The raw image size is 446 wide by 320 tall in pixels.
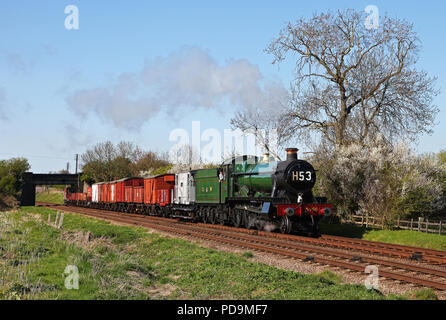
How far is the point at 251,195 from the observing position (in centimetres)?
2239

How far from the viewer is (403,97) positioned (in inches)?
1153

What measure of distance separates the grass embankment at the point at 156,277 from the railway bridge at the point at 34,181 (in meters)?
54.3

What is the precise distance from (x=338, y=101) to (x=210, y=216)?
12.4 metres

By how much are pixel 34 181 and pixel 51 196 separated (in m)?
34.3

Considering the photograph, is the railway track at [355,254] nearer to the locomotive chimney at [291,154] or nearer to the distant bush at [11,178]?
the locomotive chimney at [291,154]

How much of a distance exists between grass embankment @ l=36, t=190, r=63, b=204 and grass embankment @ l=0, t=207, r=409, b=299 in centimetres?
8700

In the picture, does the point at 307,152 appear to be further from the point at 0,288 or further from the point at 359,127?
the point at 0,288

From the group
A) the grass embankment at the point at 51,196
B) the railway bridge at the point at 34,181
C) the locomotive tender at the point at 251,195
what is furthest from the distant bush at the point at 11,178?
the locomotive tender at the point at 251,195

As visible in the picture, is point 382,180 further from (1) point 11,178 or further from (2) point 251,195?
(1) point 11,178

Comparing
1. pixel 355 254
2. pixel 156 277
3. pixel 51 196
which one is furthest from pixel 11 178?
pixel 355 254

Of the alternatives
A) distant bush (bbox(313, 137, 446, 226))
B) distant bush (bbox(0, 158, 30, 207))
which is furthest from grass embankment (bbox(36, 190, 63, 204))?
distant bush (bbox(313, 137, 446, 226))

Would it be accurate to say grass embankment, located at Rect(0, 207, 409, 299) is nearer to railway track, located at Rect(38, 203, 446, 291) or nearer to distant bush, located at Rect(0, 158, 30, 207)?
railway track, located at Rect(38, 203, 446, 291)

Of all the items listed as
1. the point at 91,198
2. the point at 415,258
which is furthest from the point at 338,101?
the point at 91,198

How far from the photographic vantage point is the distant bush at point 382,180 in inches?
929
